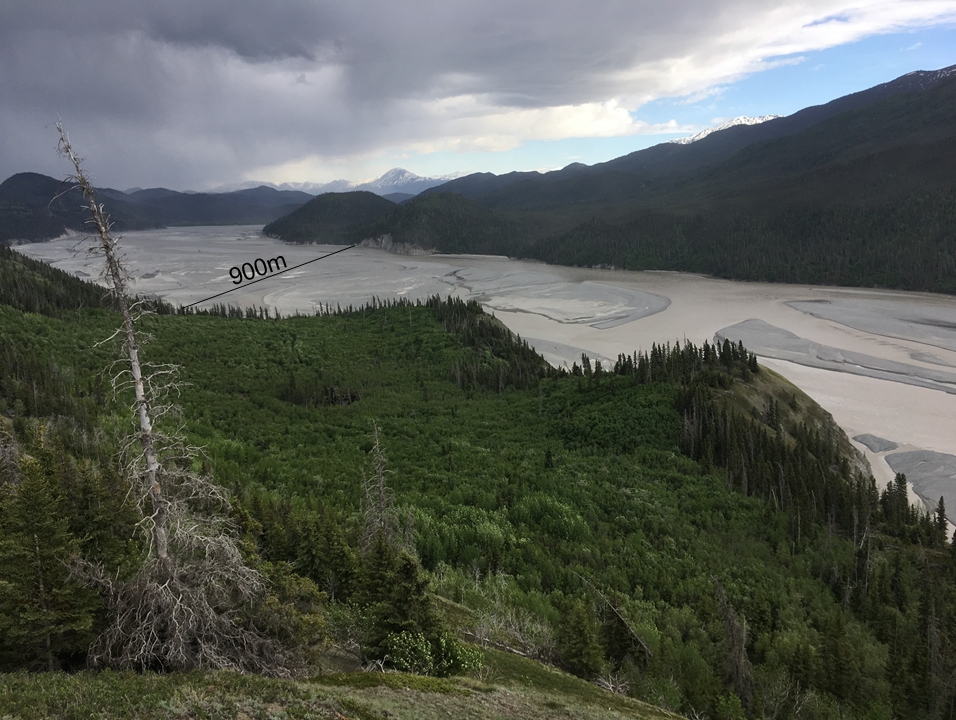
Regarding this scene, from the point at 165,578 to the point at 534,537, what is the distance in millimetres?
19643

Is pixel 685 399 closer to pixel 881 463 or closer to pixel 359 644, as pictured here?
pixel 881 463

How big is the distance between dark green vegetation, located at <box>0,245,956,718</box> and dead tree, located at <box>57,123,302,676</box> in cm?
68

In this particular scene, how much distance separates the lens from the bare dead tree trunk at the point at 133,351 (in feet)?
28.3

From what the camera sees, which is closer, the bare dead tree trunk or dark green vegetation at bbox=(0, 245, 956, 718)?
A: the bare dead tree trunk

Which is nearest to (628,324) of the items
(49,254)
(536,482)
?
A: (536,482)

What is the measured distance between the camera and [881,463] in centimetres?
4397

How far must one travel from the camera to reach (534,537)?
26969mm

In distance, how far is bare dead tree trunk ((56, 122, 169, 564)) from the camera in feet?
28.3

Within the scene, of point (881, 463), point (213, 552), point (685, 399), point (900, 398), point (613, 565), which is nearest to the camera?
point (213, 552)

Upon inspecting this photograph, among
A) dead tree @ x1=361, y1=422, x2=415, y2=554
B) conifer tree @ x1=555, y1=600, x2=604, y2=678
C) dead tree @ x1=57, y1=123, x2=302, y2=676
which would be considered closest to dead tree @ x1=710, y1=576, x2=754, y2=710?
conifer tree @ x1=555, y1=600, x2=604, y2=678

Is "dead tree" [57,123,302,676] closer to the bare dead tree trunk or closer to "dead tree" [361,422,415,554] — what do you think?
the bare dead tree trunk

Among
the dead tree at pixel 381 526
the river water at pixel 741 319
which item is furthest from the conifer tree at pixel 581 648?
the river water at pixel 741 319

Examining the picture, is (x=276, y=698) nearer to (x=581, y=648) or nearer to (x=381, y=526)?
(x=381, y=526)

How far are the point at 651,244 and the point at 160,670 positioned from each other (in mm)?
198043
